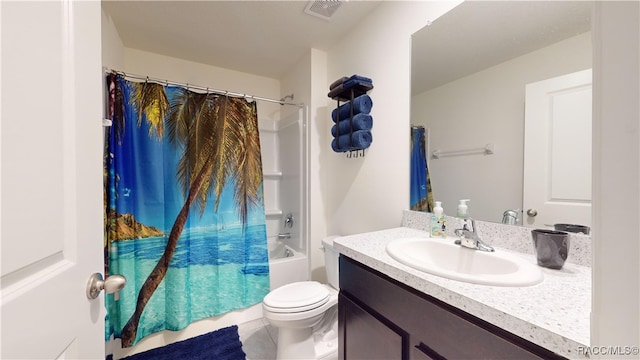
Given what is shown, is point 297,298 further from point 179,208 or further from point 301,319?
point 179,208

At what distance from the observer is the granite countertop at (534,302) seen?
1.45 feet

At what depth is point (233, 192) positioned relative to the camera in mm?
1823

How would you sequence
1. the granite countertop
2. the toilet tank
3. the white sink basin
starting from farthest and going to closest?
the toilet tank < the white sink basin < the granite countertop

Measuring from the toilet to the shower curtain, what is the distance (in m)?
0.57

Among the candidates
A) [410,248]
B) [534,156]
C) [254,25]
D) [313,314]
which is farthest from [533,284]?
[254,25]

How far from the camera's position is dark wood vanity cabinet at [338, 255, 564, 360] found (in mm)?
532

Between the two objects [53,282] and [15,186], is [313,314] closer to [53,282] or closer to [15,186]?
Result: [53,282]

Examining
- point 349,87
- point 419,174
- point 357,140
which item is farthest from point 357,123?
point 419,174

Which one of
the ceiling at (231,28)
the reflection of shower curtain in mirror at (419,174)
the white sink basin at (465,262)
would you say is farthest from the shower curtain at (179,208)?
the white sink basin at (465,262)

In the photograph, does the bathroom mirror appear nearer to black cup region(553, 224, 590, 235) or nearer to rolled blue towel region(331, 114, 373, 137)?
black cup region(553, 224, 590, 235)

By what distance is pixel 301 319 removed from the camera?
4.21 ft

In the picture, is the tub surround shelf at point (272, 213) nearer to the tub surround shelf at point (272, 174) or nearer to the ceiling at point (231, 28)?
the tub surround shelf at point (272, 174)

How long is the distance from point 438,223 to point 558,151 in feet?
1.71

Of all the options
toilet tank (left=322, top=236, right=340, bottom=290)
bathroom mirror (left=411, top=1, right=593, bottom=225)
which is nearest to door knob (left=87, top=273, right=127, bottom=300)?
toilet tank (left=322, top=236, right=340, bottom=290)
